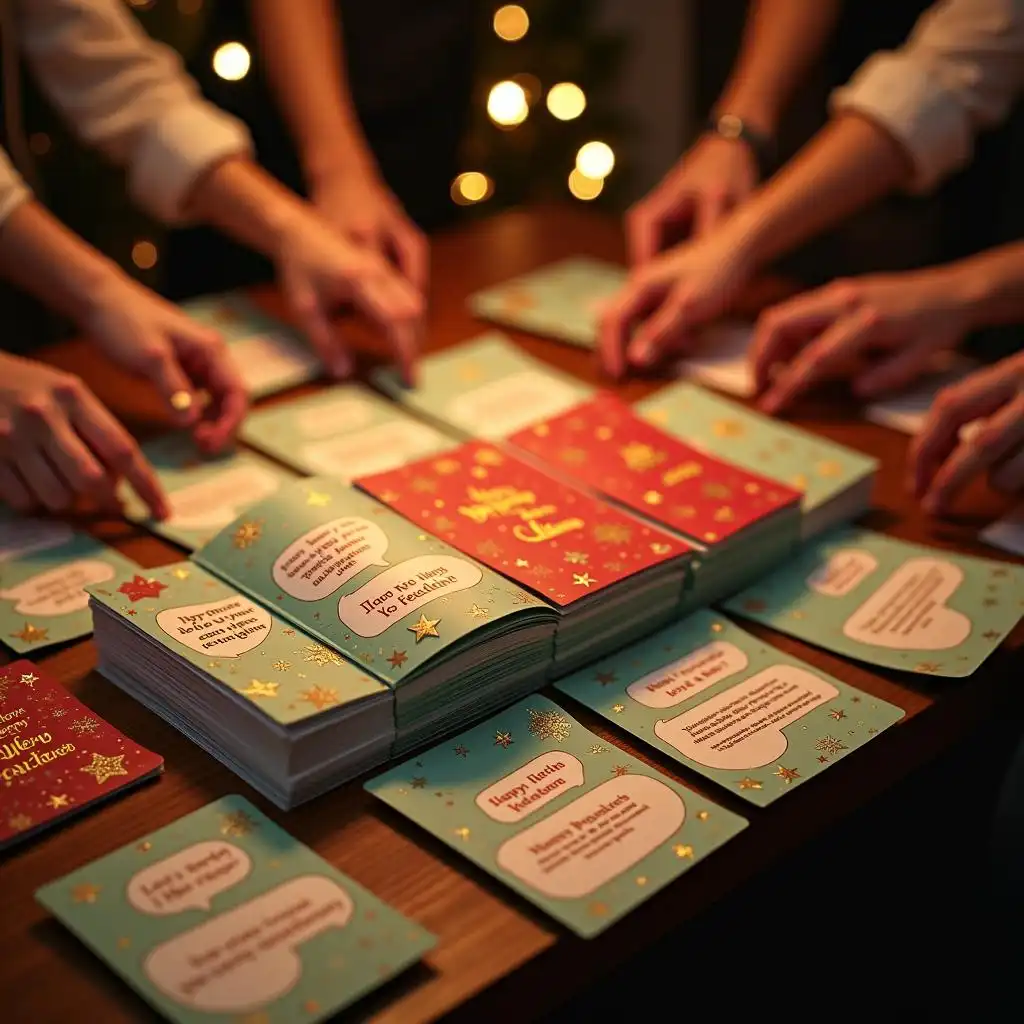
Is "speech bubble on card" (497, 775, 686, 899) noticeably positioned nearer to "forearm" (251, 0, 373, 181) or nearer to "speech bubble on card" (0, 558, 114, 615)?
"speech bubble on card" (0, 558, 114, 615)

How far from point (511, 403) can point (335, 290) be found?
23 centimetres

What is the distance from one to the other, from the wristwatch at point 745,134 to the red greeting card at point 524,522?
0.68 metres

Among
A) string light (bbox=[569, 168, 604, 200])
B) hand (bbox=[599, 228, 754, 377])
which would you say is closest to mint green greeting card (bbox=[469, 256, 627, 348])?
hand (bbox=[599, 228, 754, 377])

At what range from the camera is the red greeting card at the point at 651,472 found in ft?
2.99

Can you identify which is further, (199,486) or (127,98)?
(127,98)

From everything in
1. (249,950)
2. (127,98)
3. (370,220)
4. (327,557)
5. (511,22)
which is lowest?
(249,950)

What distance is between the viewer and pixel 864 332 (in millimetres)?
1157

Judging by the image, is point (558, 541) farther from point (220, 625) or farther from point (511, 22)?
point (511, 22)

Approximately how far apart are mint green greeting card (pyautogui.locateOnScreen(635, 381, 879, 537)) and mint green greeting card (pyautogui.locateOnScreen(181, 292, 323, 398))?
13.1 inches

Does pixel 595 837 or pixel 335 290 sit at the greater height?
pixel 335 290

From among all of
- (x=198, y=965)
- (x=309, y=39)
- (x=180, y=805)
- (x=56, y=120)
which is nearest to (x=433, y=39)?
(x=309, y=39)

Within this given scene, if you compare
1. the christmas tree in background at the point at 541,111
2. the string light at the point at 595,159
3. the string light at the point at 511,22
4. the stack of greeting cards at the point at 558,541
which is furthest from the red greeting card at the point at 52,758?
the string light at the point at 595,159

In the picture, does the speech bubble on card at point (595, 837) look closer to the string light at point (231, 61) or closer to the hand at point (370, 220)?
the hand at point (370, 220)

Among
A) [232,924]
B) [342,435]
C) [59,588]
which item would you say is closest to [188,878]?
[232,924]
